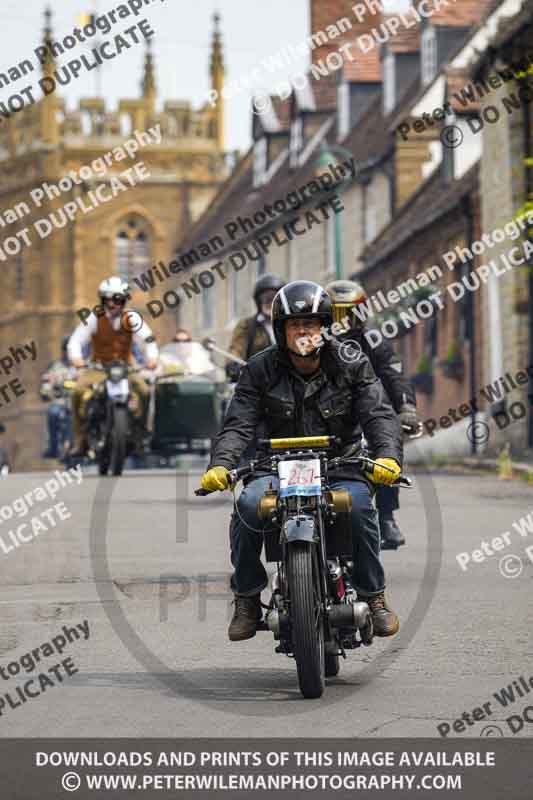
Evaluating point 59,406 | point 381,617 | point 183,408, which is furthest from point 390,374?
point 59,406

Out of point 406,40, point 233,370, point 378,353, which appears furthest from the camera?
point 406,40

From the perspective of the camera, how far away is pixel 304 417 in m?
8.69

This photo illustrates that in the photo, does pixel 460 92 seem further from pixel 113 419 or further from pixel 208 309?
pixel 208 309

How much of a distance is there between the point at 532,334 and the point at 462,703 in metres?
26.4

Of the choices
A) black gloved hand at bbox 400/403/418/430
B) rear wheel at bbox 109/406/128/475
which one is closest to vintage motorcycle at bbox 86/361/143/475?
rear wheel at bbox 109/406/128/475

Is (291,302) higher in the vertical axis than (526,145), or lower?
lower

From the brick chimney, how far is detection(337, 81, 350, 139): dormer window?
1526mm

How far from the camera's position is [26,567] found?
45.0 ft

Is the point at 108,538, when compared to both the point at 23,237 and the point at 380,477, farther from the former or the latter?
the point at 23,237

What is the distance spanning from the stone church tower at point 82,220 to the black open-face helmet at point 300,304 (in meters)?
86.4

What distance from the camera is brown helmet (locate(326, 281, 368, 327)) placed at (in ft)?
40.1

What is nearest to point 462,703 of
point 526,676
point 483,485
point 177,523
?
point 526,676

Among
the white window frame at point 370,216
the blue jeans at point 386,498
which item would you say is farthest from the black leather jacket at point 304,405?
the white window frame at point 370,216

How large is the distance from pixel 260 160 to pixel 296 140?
25.4 feet
